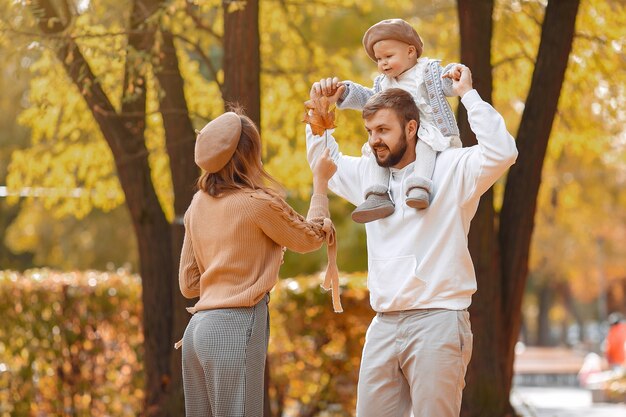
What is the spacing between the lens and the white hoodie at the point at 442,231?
4.60m

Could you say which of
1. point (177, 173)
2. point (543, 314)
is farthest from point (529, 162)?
point (543, 314)

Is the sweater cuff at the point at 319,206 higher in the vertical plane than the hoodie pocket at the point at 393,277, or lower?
higher

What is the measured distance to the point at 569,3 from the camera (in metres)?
8.93

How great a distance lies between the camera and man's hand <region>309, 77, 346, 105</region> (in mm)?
5090

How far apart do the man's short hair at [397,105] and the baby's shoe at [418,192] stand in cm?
27

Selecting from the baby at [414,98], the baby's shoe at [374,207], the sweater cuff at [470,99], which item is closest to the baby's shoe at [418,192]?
the baby at [414,98]

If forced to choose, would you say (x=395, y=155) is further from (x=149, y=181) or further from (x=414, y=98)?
(x=149, y=181)

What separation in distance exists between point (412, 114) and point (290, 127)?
7652 mm

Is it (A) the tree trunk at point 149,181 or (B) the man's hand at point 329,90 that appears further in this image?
(A) the tree trunk at point 149,181

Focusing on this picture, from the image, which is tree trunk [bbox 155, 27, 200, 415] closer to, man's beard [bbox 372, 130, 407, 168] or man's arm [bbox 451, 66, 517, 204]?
man's beard [bbox 372, 130, 407, 168]

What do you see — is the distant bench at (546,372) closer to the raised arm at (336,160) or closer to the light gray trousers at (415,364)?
the raised arm at (336,160)

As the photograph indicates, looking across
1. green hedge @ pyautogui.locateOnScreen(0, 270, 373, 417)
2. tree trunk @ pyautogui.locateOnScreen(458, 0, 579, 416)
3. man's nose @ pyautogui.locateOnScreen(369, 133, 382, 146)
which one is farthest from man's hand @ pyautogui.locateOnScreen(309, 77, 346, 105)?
green hedge @ pyautogui.locateOnScreen(0, 270, 373, 417)

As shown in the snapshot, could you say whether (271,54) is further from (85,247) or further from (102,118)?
(85,247)

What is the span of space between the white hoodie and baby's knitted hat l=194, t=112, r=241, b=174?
2.32 ft
